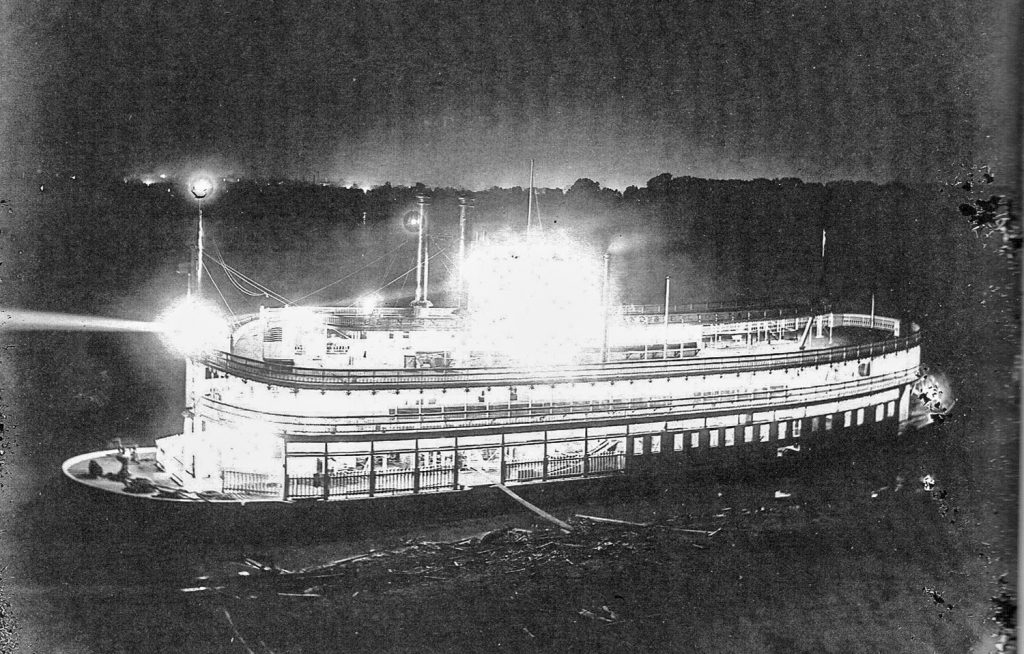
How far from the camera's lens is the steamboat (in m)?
3.05

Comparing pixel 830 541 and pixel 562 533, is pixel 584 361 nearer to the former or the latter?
pixel 562 533

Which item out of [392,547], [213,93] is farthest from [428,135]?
[392,547]

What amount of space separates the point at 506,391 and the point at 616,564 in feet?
2.70

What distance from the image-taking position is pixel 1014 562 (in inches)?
138

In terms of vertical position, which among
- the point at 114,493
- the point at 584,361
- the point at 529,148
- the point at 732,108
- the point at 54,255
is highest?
the point at 732,108

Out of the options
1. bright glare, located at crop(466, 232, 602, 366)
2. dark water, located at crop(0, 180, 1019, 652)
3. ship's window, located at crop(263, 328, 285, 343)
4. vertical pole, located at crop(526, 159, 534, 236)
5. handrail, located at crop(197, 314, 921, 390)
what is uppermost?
vertical pole, located at crop(526, 159, 534, 236)

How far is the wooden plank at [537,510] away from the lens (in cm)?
315

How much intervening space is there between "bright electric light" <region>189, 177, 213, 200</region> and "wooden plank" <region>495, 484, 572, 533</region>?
64.0 inches

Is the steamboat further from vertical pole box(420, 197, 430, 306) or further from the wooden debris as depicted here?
the wooden debris

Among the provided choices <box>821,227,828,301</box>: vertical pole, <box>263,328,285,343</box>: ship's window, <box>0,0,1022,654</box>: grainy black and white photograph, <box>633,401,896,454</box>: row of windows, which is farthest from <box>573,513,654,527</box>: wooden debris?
<box>263,328,285,343</box>: ship's window

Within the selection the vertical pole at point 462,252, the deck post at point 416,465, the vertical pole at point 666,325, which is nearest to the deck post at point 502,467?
the deck post at point 416,465

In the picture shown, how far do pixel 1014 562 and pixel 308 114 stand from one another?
139 inches

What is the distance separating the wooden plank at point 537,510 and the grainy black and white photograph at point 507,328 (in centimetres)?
2

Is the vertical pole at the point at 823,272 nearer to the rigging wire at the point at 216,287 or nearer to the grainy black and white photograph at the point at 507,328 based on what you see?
the grainy black and white photograph at the point at 507,328
